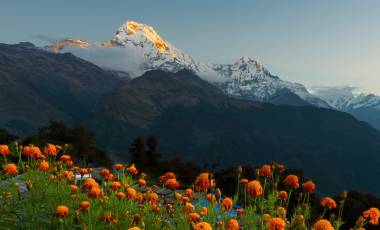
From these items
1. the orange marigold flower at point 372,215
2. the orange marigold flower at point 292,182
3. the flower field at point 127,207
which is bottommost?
the flower field at point 127,207

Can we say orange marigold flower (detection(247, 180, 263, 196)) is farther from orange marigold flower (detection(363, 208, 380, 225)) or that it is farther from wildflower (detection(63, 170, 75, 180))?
wildflower (detection(63, 170, 75, 180))

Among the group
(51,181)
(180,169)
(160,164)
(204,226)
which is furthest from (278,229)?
(160,164)

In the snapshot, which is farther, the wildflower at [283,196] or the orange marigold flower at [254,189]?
the wildflower at [283,196]

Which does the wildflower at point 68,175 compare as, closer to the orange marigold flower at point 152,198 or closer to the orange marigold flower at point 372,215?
the orange marigold flower at point 152,198

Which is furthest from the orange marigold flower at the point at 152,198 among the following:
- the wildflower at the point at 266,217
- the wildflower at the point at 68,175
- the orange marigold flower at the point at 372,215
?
the orange marigold flower at the point at 372,215

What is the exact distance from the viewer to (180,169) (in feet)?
274

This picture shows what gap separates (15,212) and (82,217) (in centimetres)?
124

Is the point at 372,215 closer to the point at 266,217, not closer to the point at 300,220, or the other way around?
the point at 300,220

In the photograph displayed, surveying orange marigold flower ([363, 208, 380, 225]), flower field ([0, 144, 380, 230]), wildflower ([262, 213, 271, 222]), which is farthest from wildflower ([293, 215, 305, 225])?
orange marigold flower ([363, 208, 380, 225])

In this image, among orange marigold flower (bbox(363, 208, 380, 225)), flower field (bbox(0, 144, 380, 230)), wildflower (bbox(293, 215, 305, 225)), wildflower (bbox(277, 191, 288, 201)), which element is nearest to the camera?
wildflower (bbox(293, 215, 305, 225))

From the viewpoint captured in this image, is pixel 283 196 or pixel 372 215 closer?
pixel 372 215

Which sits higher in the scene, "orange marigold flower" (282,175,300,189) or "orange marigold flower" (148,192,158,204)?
"orange marigold flower" (282,175,300,189)

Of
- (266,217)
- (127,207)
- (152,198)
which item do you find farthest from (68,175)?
(266,217)

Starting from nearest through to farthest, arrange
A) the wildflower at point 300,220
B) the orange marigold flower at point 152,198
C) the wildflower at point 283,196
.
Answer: the wildflower at point 300,220
the orange marigold flower at point 152,198
the wildflower at point 283,196
